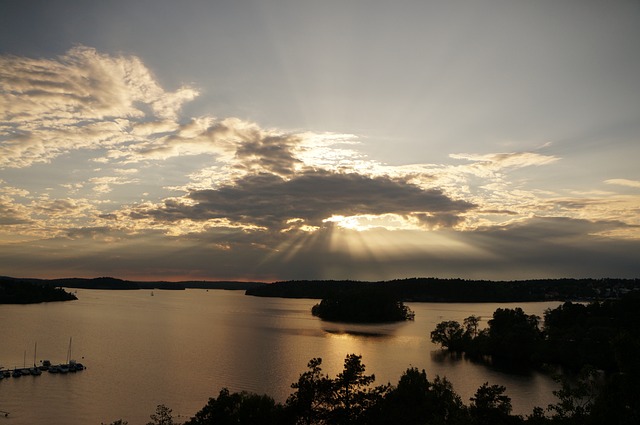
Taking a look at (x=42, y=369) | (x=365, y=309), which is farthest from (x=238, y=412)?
(x=365, y=309)

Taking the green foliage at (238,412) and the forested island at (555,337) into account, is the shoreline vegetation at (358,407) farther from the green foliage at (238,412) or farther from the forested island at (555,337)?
the forested island at (555,337)

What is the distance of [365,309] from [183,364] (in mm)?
86887

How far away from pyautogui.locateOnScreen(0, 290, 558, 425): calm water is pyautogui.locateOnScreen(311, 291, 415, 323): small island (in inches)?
1175

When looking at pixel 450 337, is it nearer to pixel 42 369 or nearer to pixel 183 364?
pixel 183 364

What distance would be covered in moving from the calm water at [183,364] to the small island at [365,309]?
29.9 m

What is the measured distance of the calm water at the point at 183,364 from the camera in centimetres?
4562

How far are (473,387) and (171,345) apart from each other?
51.7 meters

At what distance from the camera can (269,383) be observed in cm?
5222

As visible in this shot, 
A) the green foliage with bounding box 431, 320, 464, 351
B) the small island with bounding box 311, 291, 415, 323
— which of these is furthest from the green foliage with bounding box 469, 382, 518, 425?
the small island with bounding box 311, 291, 415, 323

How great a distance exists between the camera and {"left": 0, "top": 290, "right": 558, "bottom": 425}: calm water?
45.6 meters

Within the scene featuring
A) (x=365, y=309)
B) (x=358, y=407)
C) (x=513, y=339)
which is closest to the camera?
(x=358, y=407)

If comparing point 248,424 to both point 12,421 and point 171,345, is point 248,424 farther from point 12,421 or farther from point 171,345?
point 171,345

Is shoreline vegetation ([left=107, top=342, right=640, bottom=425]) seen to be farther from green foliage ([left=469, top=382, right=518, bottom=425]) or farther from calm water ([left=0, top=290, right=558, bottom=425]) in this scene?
calm water ([left=0, top=290, right=558, bottom=425])

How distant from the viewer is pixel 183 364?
210 feet
